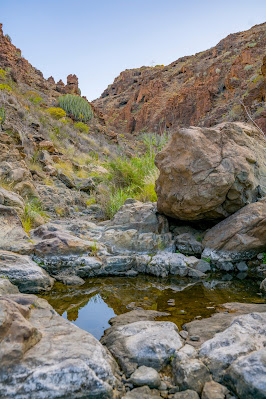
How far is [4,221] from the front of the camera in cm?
451

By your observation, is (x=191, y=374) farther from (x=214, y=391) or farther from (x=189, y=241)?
(x=189, y=241)

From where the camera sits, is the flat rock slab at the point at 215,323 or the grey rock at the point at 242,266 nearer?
the flat rock slab at the point at 215,323

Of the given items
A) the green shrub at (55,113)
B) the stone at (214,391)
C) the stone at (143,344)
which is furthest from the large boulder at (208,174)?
the green shrub at (55,113)

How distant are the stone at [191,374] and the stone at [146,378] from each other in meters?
0.12

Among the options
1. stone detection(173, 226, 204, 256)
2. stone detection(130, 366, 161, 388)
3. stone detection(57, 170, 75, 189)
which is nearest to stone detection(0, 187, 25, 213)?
stone detection(173, 226, 204, 256)

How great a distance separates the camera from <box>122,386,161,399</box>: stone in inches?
71.4

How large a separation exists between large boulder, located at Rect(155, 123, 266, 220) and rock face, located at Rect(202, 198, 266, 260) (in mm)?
285

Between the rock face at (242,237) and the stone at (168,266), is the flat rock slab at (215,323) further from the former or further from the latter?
the rock face at (242,237)

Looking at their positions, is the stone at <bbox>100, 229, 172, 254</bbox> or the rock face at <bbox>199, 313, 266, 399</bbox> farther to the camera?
the stone at <bbox>100, 229, 172, 254</bbox>

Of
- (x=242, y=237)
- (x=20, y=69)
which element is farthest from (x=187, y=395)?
(x=20, y=69)

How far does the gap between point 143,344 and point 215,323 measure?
777 millimetres

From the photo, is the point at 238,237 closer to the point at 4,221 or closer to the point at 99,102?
the point at 4,221

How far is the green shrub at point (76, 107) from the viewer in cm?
1898

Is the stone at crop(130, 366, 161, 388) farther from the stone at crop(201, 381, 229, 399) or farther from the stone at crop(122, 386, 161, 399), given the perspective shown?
the stone at crop(201, 381, 229, 399)
